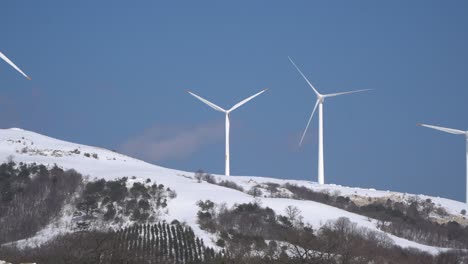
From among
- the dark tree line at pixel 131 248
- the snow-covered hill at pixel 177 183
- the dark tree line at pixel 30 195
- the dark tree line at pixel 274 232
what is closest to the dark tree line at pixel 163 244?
the dark tree line at pixel 131 248

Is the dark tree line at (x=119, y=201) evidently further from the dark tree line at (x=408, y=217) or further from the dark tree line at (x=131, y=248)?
the dark tree line at (x=408, y=217)

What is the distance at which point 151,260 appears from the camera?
84.1 meters

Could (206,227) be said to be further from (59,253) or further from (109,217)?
(59,253)

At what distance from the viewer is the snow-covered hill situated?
5087 inches

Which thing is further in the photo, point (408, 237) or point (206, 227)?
point (408, 237)

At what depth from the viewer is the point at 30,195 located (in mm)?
133125

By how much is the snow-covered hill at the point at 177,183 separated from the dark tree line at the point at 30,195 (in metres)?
3.20

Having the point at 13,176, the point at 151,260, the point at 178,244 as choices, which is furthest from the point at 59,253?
the point at 13,176

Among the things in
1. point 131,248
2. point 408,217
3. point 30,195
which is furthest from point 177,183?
point 131,248

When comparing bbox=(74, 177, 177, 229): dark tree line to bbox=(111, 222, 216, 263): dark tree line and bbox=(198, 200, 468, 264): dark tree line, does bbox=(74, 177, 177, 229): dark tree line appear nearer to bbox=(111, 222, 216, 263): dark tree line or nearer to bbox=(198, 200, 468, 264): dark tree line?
bbox=(111, 222, 216, 263): dark tree line

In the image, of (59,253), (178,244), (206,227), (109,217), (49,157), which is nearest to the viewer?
(59,253)

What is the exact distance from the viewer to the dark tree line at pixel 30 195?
12188 cm

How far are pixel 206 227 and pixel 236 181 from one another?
5635 cm

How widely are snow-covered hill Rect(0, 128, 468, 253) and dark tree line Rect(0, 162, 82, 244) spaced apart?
126 inches
